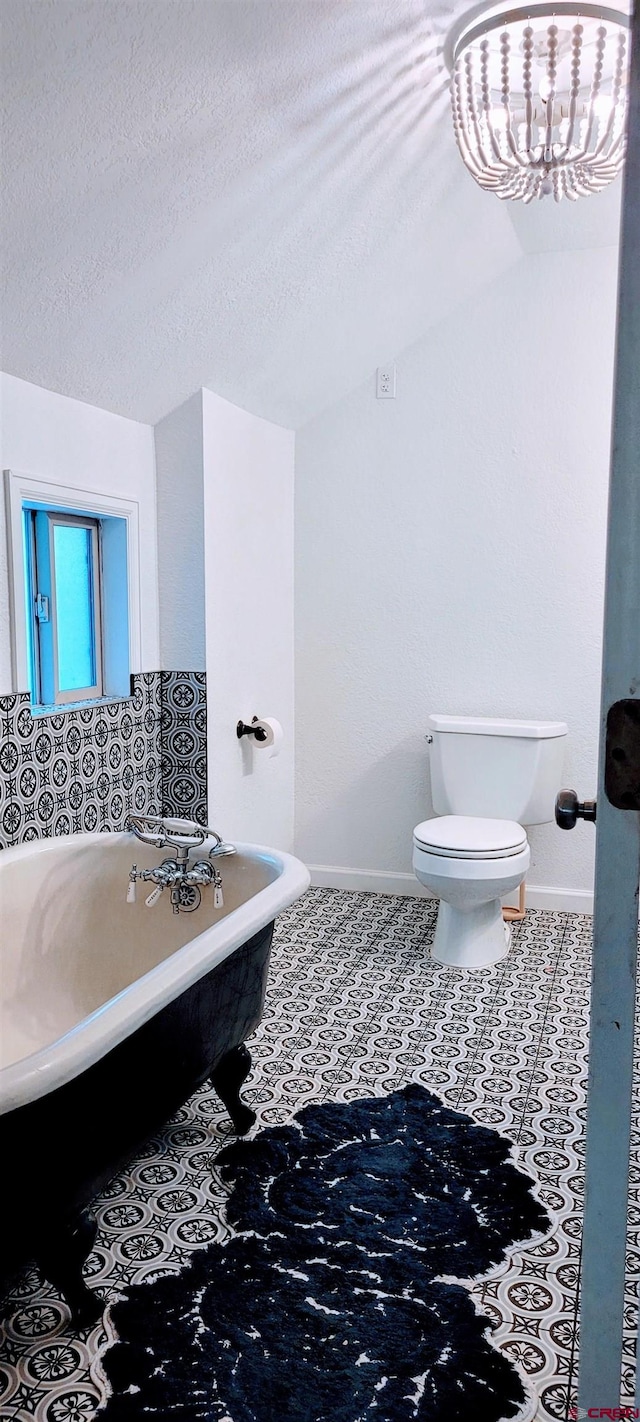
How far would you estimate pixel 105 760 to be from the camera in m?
2.93

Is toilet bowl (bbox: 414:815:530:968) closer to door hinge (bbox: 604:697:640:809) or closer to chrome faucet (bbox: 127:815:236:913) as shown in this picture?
chrome faucet (bbox: 127:815:236:913)

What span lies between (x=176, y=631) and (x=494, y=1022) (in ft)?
5.12

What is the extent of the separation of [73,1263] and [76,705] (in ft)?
4.95

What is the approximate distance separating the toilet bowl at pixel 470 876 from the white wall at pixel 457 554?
54cm

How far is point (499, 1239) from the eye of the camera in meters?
1.90

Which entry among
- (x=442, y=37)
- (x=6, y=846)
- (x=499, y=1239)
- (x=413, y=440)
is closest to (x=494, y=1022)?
(x=499, y=1239)

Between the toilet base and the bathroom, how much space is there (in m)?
0.06

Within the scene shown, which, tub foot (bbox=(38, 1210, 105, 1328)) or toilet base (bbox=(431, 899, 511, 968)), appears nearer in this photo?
tub foot (bbox=(38, 1210, 105, 1328))

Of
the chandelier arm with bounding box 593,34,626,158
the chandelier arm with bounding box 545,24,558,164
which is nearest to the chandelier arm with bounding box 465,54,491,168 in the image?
the chandelier arm with bounding box 545,24,558,164

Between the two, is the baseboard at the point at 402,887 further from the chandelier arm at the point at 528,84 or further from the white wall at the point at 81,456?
the chandelier arm at the point at 528,84

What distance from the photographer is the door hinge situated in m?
0.87

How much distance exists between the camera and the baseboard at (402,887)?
3.75 meters

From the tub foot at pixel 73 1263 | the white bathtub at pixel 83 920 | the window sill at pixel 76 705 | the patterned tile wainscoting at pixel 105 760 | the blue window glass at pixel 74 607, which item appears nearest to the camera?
the tub foot at pixel 73 1263

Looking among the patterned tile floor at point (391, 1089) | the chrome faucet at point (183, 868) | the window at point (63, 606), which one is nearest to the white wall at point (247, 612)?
the window at point (63, 606)
